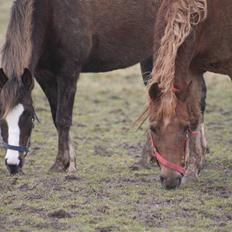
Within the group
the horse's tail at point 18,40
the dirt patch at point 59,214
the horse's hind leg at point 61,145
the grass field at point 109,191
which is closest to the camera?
the grass field at point 109,191

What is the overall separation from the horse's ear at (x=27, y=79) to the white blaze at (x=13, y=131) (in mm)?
210

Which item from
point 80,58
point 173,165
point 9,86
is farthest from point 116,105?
point 173,165

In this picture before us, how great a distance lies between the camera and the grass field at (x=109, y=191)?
227 inches

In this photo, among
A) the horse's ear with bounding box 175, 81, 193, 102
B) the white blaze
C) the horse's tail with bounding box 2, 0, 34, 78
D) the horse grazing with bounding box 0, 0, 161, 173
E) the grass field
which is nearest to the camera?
the grass field

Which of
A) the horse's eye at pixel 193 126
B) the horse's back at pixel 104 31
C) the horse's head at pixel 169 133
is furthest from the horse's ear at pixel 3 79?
the horse's eye at pixel 193 126

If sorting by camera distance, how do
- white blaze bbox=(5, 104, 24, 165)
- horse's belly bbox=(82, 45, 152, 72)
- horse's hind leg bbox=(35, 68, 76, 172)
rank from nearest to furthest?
white blaze bbox=(5, 104, 24, 165) → horse's hind leg bbox=(35, 68, 76, 172) → horse's belly bbox=(82, 45, 152, 72)

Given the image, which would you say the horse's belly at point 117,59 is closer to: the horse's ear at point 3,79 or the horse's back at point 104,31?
the horse's back at point 104,31

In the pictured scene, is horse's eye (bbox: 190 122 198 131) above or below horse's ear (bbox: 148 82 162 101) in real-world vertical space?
below

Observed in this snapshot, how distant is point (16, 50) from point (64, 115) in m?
0.94

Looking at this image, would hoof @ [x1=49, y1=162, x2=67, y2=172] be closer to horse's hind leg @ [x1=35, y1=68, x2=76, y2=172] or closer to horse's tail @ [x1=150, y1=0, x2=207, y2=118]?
horse's hind leg @ [x1=35, y1=68, x2=76, y2=172]

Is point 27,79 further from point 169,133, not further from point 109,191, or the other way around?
point 169,133

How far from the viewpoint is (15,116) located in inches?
291

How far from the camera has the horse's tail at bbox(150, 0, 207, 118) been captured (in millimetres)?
6309

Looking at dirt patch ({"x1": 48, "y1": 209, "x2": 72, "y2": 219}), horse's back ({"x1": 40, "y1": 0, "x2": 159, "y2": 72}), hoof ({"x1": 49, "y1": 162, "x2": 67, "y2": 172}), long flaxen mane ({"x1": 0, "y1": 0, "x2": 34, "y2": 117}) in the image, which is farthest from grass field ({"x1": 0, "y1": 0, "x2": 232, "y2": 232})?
horse's back ({"x1": 40, "y1": 0, "x2": 159, "y2": 72})
